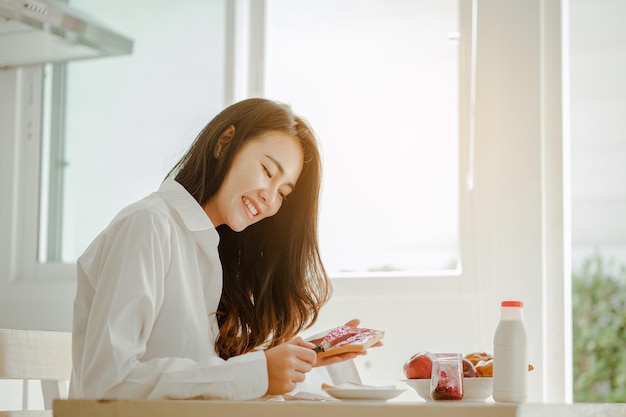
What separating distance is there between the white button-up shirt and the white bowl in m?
0.28

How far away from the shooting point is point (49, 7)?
2043 mm

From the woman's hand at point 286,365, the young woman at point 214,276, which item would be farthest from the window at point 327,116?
the woman's hand at point 286,365

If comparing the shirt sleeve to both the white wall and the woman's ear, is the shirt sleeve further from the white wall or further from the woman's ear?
the white wall

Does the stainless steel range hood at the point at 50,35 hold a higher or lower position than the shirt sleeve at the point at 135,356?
higher

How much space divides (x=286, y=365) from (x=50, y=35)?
4.43 ft

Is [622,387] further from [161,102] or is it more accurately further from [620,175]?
[161,102]

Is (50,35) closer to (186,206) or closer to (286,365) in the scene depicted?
(186,206)

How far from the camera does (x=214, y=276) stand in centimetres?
157

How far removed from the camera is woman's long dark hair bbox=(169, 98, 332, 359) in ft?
5.59

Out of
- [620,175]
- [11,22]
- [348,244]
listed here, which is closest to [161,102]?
[11,22]

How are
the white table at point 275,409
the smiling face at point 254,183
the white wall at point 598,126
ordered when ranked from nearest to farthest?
the white table at point 275,409 → the smiling face at point 254,183 → the white wall at point 598,126

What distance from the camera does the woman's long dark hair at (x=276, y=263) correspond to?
1.71 meters

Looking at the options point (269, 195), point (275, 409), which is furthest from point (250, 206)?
point (275, 409)

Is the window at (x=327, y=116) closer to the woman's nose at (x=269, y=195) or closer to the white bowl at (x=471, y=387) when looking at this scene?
the woman's nose at (x=269, y=195)
